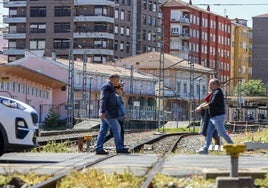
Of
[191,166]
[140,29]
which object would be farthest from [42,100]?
[191,166]

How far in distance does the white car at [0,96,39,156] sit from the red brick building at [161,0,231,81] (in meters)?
124

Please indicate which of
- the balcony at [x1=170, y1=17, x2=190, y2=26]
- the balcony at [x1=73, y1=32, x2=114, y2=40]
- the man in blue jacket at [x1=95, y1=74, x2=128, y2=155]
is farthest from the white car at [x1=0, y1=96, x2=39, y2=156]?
the balcony at [x1=170, y1=17, x2=190, y2=26]

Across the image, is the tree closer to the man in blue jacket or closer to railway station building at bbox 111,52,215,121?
railway station building at bbox 111,52,215,121

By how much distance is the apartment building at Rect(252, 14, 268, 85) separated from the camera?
164625 millimetres

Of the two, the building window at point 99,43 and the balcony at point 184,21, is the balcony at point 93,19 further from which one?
the balcony at point 184,21

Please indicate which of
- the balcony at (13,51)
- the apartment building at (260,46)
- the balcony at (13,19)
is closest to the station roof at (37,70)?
the balcony at (13,51)

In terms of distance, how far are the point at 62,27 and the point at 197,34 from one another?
33397mm

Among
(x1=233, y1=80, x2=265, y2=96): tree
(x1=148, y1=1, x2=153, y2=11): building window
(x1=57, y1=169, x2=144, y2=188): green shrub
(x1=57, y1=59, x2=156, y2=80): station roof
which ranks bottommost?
(x1=57, y1=169, x2=144, y2=188): green shrub

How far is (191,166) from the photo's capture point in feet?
45.2

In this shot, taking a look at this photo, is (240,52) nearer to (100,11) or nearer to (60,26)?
(100,11)

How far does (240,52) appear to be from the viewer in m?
175

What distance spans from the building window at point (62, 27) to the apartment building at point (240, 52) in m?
49.2

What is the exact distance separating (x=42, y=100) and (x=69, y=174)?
7059 cm

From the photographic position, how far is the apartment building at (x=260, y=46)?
16462 centimetres
